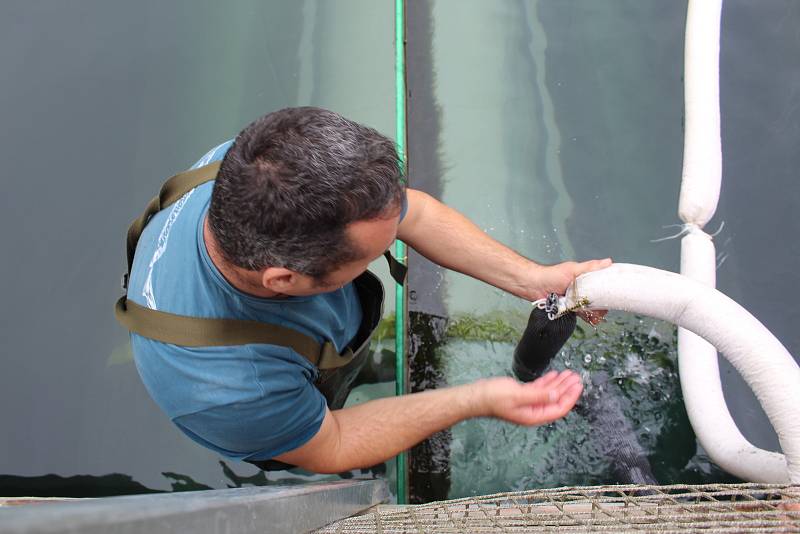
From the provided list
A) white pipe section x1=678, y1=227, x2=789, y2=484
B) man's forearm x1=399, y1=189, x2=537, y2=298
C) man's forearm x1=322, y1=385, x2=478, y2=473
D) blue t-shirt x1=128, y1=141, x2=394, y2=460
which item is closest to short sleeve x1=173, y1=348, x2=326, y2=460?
blue t-shirt x1=128, y1=141, x2=394, y2=460

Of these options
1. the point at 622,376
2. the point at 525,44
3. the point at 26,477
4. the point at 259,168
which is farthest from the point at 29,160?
the point at 622,376

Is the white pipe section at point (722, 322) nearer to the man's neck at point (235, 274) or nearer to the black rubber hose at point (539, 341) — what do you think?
the black rubber hose at point (539, 341)

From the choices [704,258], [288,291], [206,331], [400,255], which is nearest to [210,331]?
[206,331]

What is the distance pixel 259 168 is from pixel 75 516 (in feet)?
1.44

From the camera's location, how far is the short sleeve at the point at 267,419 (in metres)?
0.74

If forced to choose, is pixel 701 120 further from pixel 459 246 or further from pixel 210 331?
pixel 210 331

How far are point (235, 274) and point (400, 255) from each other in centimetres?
90

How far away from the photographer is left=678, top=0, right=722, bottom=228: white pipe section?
4.24 ft

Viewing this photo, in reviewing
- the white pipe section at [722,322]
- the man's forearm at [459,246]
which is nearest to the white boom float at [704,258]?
the white pipe section at [722,322]

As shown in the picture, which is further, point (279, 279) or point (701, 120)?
point (701, 120)

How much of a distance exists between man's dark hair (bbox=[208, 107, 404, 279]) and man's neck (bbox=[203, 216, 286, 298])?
19 mm

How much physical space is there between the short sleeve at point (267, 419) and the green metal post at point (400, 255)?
598 millimetres

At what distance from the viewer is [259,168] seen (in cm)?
65

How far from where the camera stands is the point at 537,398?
0.83 meters
